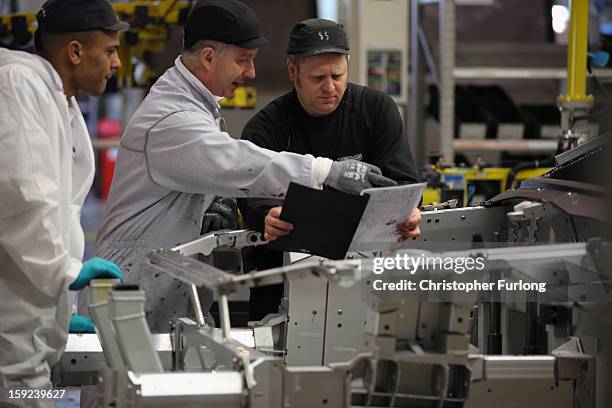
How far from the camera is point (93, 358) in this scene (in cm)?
342

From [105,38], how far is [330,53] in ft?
3.19

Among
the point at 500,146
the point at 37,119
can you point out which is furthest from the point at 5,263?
the point at 500,146

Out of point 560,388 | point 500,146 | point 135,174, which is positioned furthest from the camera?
point 500,146

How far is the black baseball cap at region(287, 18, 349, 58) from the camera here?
383 cm

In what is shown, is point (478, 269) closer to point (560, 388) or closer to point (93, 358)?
point (560, 388)

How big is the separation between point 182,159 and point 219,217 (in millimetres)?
603

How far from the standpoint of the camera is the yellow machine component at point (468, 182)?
6.01m

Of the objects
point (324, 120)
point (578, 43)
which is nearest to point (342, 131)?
point (324, 120)

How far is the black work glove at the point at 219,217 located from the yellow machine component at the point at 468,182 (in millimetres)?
1751

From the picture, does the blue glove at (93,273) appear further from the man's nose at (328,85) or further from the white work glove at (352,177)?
the man's nose at (328,85)

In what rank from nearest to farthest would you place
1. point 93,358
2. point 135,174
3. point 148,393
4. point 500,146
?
point 148,393 < point 93,358 < point 135,174 < point 500,146

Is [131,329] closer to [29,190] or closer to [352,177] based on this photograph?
[29,190]

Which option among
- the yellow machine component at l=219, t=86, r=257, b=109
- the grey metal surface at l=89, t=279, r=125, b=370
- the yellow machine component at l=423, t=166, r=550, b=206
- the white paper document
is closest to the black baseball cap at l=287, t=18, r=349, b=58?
the white paper document

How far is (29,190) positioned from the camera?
2840mm
